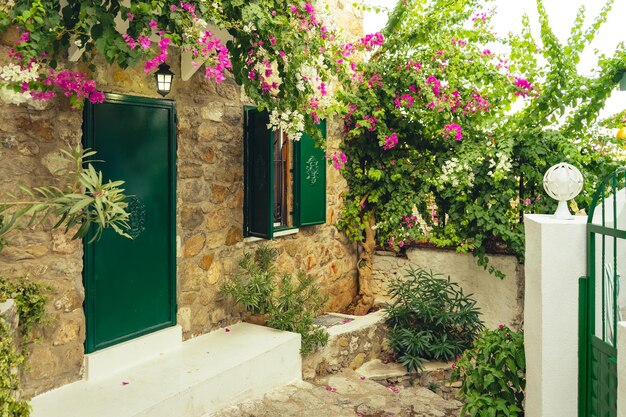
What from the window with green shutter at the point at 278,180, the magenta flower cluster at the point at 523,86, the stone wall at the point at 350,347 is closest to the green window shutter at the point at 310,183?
the window with green shutter at the point at 278,180

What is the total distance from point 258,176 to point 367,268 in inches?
101

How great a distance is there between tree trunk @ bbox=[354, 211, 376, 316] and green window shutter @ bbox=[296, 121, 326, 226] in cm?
90

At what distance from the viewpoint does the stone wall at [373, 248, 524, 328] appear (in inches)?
226

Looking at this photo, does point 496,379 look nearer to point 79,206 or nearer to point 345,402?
point 345,402

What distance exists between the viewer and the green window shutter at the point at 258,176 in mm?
4680

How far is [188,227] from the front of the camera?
14.0 ft

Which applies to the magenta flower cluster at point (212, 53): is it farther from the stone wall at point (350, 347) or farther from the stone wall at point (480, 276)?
the stone wall at point (480, 276)

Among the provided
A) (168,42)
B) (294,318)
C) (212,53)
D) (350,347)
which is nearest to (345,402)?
(294,318)

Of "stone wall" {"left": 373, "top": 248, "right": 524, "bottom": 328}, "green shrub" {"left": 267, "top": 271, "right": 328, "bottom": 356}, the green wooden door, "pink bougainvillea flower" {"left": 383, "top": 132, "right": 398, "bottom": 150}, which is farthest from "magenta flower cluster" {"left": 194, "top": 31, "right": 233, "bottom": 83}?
"stone wall" {"left": 373, "top": 248, "right": 524, "bottom": 328}

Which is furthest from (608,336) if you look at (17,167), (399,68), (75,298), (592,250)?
(399,68)

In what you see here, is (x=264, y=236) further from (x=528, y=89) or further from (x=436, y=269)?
(x=528, y=89)

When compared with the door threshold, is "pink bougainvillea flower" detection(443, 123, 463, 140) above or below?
above

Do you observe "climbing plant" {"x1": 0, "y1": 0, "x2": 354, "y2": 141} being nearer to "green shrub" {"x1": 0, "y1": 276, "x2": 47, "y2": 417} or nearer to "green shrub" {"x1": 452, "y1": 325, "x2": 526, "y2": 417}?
"green shrub" {"x1": 0, "y1": 276, "x2": 47, "y2": 417}

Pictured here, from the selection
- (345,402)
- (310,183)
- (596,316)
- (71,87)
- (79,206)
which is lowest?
(345,402)
